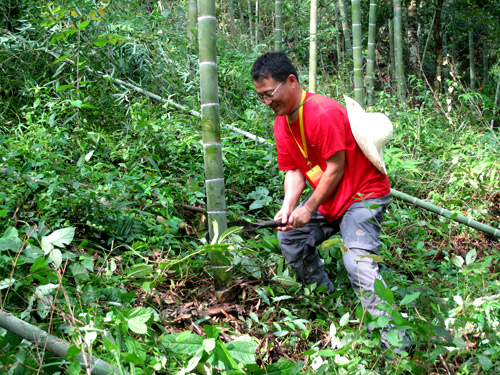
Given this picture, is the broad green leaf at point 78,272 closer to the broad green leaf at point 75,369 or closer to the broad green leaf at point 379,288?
the broad green leaf at point 75,369

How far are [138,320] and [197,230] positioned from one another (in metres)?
1.40

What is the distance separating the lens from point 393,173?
4434 millimetres

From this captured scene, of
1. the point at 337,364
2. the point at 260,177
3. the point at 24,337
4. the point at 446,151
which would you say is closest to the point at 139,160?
the point at 260,177

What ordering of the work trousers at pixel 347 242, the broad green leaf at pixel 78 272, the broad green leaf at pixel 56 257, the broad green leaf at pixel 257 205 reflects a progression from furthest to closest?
the broad green leaf at pixel 257 205, the work trousers at pixel 347 242, the broad green leaf at pixel 78 272, the broad green leaf at pixel 56 257

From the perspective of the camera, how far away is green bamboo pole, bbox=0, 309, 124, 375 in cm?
173

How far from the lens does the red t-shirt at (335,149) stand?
102 inches

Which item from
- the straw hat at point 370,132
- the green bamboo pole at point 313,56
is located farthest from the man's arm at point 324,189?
the green bamboo pole at point 313,56

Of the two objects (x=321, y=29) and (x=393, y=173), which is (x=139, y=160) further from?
(x=321, y=29)

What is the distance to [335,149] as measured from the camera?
2570 mm

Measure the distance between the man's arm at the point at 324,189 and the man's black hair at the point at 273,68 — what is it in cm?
54

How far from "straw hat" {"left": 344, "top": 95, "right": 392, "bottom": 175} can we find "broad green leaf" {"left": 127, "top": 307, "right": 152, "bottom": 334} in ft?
4.85

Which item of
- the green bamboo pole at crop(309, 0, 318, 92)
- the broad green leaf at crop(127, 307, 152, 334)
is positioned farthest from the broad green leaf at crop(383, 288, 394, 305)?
the green bamboo pole at crop(309, 0, 318, 92)

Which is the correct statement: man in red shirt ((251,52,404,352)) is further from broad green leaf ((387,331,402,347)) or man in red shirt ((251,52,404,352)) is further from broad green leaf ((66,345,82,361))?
broad green leaf ((66,345,82,361))

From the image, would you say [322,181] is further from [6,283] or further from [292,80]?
[6,283]
